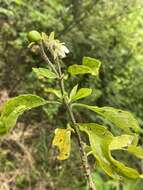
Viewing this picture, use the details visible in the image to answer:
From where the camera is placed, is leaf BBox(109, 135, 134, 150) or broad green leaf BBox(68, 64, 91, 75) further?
broad green leaf BBox(68, 64, 91, 75)

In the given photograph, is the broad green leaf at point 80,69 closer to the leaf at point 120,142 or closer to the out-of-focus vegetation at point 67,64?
the leaf at point 120,142

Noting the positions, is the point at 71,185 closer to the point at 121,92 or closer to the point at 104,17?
the point at 121,92

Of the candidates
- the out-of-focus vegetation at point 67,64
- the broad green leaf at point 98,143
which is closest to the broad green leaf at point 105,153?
the broad green leaf at point 98,143

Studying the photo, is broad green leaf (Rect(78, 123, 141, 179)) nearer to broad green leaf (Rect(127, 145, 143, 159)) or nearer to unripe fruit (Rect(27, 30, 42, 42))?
broad green leaf (Rect(127, 145, 143, 159))

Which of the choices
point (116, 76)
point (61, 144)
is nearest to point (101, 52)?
point (116, 76)

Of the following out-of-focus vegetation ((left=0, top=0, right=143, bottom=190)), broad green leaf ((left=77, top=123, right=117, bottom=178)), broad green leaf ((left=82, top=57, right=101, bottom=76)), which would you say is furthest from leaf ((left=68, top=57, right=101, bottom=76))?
out-of-focus vegetation ((left=0, top=0, right=143, bottom=190))

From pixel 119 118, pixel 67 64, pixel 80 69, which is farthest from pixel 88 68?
pixel 67 64
